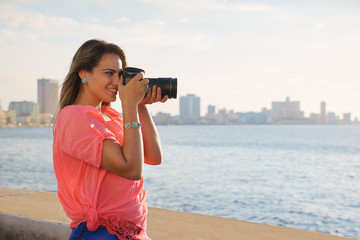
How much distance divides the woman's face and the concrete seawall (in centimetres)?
139

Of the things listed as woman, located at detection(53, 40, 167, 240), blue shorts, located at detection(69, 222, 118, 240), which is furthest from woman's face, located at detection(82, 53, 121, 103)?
blue shorts, located at detection(69, 222, 118, 240)

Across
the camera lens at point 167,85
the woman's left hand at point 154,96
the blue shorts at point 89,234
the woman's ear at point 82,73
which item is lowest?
the blue shorts at point 89,234

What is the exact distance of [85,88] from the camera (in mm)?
1553

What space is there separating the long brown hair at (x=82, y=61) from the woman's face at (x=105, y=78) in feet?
0.06

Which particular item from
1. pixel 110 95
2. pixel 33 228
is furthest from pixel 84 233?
pixel 33 228

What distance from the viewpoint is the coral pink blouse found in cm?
136

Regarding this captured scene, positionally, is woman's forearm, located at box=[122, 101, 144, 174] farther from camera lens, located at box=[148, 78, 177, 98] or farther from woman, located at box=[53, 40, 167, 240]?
camera lens, located at box=[148, 78, 177, 98]

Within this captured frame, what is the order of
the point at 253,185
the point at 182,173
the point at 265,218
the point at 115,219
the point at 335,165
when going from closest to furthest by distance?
the point at 115,219 < the point at 265,218 < the point at 253,185 < the point at 182,173 < the point at 335,165

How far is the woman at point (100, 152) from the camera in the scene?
136cm

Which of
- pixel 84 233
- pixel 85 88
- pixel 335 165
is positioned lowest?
pixel 335 165

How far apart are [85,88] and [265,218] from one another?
1358cm

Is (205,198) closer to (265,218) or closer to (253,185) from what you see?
A: (265,218)

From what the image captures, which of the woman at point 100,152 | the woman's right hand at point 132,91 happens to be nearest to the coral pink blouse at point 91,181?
the woman at point 100,152

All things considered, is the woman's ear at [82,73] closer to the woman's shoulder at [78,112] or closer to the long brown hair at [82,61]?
the long brown hair at [82,61]
